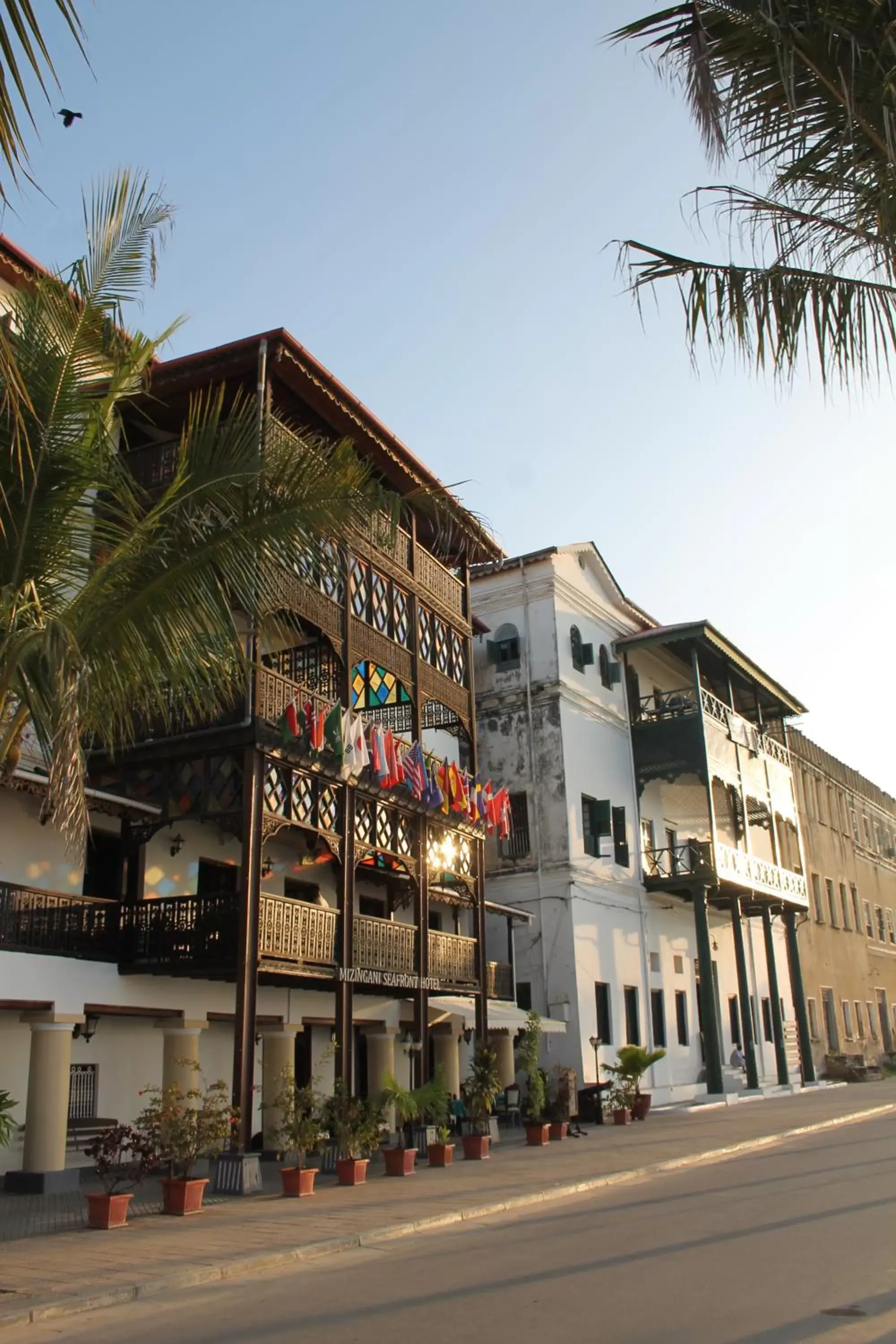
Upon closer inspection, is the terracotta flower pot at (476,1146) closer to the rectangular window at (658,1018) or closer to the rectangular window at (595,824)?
the rectangular window at (595,824)

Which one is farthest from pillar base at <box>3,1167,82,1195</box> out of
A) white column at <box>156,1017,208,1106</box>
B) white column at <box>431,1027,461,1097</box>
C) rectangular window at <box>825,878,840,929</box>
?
rectangular window at <box>825,878,840,929</box>

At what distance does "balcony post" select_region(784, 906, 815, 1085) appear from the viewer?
3534 centimetres

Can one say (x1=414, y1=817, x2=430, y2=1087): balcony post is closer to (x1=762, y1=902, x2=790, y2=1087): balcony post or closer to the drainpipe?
the drainpipe

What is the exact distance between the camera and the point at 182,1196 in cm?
1237

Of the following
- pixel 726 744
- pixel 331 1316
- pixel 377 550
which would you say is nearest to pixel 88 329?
pixel 331 1316

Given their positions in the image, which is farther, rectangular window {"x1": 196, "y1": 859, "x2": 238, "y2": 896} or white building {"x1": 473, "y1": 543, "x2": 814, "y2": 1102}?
white building {"x1": 473, "y1": 543, "x2": 814, "y2": 1102}

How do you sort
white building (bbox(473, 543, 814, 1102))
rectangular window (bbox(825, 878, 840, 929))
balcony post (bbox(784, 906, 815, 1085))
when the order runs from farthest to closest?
rectangular window (bbox(825, 878, 840, 929))
balcony post (bbox(784, 906, 815, 1085))
white building (bbox(473, 543, 814, 1102))

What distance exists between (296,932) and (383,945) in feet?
8.76

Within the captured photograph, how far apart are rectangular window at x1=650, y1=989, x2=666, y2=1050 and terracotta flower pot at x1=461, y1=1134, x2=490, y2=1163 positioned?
12338 millimetres

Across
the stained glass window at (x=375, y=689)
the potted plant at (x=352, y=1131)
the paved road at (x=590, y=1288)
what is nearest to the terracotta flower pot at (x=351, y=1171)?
the potted plant at (x=352, y=1131)

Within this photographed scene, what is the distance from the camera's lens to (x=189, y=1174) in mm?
12758

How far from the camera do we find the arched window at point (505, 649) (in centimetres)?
2964

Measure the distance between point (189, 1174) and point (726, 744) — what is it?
23165 millimetres

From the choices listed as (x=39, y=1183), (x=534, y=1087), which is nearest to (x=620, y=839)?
(x=534, y=1087)
